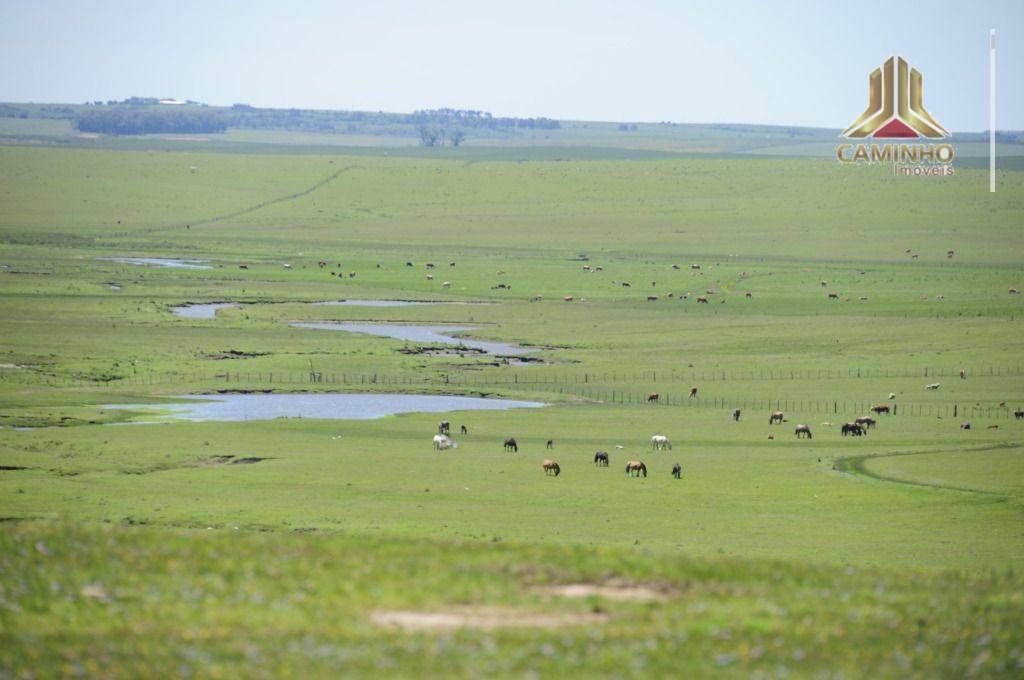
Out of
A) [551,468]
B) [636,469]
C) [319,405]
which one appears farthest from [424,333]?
[636,469]

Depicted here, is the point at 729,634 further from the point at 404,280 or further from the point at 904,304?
the point at 404,280

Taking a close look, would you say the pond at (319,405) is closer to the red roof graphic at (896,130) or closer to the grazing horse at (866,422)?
the grazing horse at (866,422)

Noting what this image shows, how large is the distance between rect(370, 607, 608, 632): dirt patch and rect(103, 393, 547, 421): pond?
4202cm

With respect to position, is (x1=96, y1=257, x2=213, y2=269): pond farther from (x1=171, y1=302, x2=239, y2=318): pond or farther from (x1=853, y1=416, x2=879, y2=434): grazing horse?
(x1=853, y1=416, x2=879, y2=434): grazing horse

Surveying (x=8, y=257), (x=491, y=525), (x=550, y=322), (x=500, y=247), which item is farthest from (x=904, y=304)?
(x=8, y=257)

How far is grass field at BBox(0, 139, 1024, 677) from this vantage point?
16703 millimetres

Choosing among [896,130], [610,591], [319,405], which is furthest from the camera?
[896,130]

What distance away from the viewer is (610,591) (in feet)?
60.9

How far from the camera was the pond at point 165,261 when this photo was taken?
119 m

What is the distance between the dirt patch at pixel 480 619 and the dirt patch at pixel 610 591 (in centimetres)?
76

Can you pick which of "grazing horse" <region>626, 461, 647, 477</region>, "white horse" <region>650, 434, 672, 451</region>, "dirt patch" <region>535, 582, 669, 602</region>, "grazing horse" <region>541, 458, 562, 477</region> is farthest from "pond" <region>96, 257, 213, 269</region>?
"dirt patch" <region>535, 582, 669, 602</region>

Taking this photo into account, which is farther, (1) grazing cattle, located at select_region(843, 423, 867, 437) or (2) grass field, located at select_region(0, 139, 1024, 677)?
(1) grazing cattle, located at select_region(843, 423, 867, 437)

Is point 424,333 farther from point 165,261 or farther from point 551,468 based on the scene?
point 165,261

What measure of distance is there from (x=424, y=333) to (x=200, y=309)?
18.8 m
